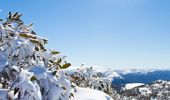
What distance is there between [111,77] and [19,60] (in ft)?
34.4

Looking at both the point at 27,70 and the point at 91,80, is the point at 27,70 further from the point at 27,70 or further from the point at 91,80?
the point at 91,80

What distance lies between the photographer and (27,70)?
3271 mm

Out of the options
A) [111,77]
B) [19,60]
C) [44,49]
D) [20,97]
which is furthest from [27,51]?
[111,77]

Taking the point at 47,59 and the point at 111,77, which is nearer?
the point at 47,59

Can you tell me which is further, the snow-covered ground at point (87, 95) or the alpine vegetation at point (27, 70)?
the snow-covered ground at point (87, 95)

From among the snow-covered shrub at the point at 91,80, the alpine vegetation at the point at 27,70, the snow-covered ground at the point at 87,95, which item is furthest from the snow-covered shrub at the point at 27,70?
the snow-covered shrub at the point at 91,80

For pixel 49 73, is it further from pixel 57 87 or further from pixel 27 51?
pixel 27 51

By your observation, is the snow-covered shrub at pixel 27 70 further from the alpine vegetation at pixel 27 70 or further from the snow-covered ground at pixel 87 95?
the snow-covered ground at pixel 87 95

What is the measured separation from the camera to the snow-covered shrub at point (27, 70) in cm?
302

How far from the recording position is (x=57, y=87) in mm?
3320

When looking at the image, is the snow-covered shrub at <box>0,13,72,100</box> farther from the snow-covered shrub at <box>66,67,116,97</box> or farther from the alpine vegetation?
the snow-covered shrub at <box>66,67,116,97</box>

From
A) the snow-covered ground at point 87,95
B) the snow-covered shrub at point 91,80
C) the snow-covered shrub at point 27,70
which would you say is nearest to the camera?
the snow-covered shrub at point 27,70

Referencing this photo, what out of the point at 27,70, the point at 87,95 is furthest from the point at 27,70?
the point at 87,95

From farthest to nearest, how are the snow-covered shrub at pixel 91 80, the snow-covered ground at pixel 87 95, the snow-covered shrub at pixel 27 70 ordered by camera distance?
the snow-covered shrub at pixel 91 80 → the snow-covered ground at pixel 87 95 → the snow-covered shrub at pixel 27 70
